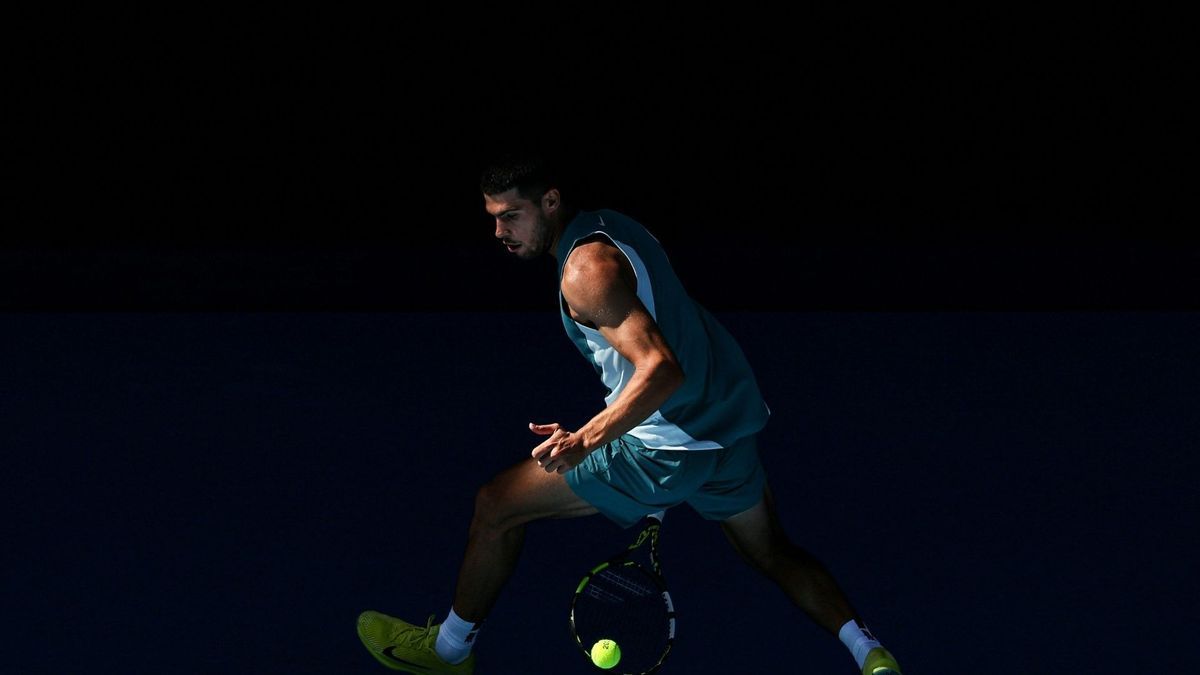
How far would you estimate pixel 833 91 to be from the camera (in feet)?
18.1

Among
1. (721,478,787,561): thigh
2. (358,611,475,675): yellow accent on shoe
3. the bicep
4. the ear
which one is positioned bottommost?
(358,611,475,675): yellow accent on shoe

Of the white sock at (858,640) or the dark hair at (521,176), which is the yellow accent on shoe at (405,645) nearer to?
the white sock at (858,640)

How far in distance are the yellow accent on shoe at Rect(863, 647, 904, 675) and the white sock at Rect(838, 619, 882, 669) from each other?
0.04 feet

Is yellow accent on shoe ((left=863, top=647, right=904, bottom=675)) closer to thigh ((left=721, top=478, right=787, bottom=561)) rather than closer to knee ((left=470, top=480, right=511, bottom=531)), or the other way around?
thigh ((left=721, top=478, right=787, bottom=561))

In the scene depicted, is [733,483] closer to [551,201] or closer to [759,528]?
[759,528]

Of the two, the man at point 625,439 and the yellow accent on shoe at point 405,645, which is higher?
the man at point 625,439

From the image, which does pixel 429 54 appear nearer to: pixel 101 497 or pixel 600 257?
pixel 101 497

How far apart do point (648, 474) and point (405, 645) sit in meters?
0.67

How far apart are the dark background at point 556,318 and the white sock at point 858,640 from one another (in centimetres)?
23

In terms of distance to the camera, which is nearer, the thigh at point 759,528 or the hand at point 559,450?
the hand at point 559,450

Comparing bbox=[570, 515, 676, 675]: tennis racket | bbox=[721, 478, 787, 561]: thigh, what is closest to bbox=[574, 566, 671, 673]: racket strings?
bbox=[570, 515, 676, 675]: tennis racket

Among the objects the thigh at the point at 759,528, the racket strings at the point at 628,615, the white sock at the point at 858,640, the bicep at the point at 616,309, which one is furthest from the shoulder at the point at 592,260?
the white sock at the point at 858,640

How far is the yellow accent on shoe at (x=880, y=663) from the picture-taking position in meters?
3.41

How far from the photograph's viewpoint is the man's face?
128 inches
